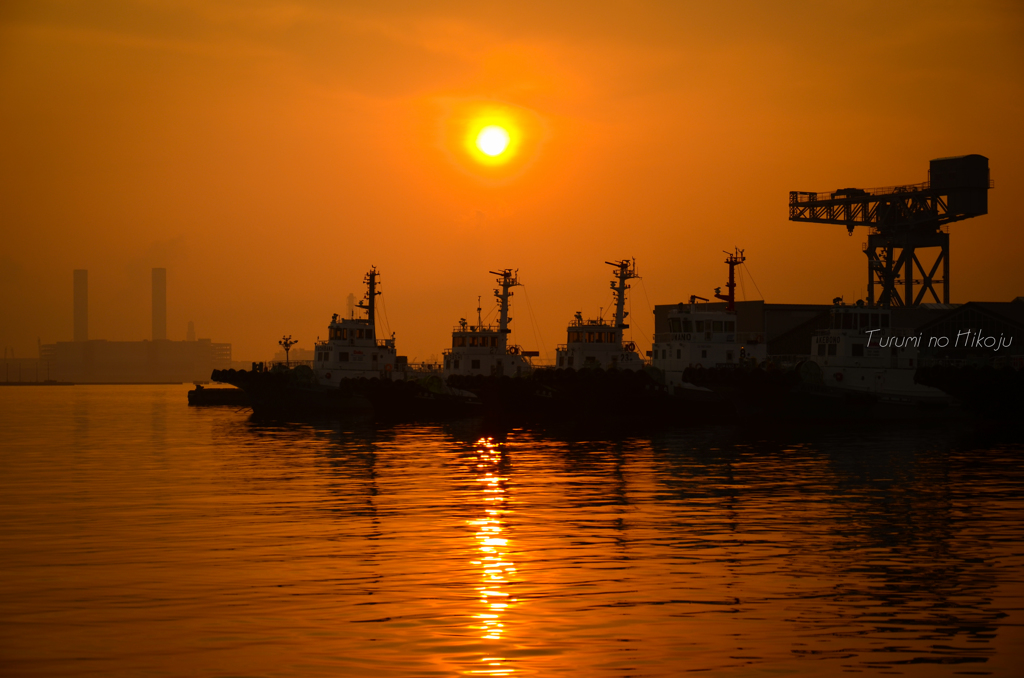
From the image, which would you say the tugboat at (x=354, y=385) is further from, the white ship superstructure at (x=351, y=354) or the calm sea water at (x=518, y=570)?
the calm sea water at (x=518, y=570)

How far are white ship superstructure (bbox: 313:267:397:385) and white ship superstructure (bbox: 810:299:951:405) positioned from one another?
38457 millimetres

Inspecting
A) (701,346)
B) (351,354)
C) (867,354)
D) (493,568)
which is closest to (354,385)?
(351,354)

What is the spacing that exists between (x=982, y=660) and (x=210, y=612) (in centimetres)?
1072

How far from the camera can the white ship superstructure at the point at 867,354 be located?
64.6 m

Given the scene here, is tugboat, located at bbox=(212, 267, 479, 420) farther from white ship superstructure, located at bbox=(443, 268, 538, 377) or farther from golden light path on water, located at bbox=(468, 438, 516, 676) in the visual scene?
golden light path on water, located at bbox=(468, 438, 516, 676)

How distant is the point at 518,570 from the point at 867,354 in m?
54.3

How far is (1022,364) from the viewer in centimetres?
7675

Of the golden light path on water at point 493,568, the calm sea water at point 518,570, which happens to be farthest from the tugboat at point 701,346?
the golden light path on water at point 493,568

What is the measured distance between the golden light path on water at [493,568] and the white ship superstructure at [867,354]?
39.1 m

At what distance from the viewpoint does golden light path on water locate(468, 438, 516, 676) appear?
13.5 metres

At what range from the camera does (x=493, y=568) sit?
Result: 18109mm

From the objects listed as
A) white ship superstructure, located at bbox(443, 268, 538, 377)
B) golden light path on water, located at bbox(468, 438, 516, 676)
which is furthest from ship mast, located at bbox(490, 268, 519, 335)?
golden light path on water, located at bbox(468, 438, 516, 676)

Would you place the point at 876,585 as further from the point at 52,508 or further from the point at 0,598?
the point at 52,508

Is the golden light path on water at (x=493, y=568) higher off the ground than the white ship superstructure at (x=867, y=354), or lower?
lower
